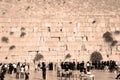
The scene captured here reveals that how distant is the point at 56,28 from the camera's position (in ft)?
129

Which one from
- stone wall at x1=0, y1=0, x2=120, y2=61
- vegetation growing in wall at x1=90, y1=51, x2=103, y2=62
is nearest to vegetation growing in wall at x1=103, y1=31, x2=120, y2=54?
stone wall at x1=0, y1=0, x2=120, y2=61

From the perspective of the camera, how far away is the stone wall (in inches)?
1524

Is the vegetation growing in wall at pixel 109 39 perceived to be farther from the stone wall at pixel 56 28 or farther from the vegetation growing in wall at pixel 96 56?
the vegetation growing in wall at pixel 96 56

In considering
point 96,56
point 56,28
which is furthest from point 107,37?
point 56,28

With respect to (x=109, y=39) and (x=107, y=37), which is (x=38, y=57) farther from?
(x=109, y=39)

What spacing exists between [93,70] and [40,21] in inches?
295

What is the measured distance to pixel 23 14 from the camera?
39906mm

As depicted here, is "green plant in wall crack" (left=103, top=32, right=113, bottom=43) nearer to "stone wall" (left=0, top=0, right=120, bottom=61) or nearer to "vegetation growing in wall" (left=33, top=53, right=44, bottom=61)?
"stone wall" (left=0, top=0, right=120, bottom=61)

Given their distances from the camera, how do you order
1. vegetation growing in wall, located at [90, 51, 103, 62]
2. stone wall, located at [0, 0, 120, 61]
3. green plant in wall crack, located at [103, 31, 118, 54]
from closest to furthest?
1. vegetation growing in wall, located at [90, 51, 103, 62]
2. stone wall, located at [0, 0, 120, 61]
3. green plant in wall crack, located at [103, 31, 118, 54]

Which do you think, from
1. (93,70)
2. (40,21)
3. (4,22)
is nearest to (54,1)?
(40,21)

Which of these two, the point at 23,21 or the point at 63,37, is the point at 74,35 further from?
the point at 23,21

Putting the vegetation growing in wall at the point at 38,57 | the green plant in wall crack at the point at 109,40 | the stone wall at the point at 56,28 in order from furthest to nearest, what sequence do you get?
the green plant in wall crack at the point at 109,40
the stone wall at the point at 56,28
the vegetation growing in wall at the point at 38,57

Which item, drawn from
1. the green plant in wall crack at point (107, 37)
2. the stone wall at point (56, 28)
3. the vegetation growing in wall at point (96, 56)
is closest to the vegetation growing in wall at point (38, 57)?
the stone wall at point (56, 28)

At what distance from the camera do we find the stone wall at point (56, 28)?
38719mm
